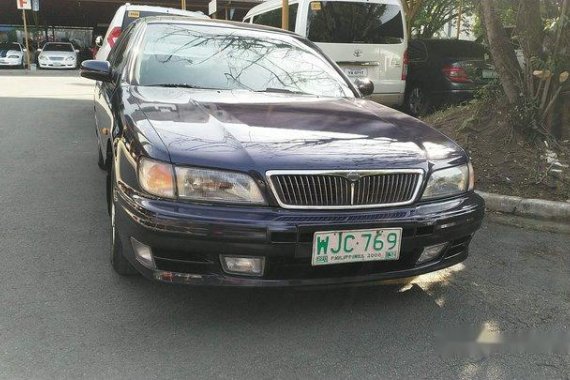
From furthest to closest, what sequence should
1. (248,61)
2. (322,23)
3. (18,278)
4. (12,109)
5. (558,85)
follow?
1. (12,109)
2. (322,23)
3. (558,85)
4. (248,61)
5. (18,278)

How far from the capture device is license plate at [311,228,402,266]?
98.7 inches

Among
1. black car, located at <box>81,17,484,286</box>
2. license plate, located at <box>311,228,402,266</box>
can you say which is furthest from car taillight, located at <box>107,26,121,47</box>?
license plate, located at <box>311,228,402,266</box>

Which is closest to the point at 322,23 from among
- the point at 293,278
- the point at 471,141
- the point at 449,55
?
the point at 449,55

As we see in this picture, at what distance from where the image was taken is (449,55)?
351 inches

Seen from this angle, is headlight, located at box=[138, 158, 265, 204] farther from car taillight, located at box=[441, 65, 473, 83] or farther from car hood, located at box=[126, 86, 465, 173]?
car taillight, located at box=[441, 65, 473, 83]

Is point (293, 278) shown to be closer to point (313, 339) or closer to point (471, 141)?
point (313, 339)

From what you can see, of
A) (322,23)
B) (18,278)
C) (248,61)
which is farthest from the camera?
(322,23)

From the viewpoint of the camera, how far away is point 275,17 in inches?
376

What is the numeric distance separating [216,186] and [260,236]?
301 mm

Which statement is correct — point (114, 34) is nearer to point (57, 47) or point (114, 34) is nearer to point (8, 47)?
point (57, 47)

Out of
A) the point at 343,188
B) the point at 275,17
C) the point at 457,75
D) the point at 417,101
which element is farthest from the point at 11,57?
the point at 343,188

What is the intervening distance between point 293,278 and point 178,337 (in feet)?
1.99

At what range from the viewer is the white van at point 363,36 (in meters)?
8.22

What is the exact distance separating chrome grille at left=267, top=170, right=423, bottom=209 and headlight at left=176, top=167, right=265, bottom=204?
10cm
